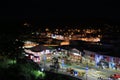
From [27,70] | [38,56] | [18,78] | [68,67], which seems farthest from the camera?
[38,56]

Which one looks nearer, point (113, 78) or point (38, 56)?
point (113, 78)

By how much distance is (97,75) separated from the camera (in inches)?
575

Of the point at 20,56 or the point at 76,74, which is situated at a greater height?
the point at 20,56

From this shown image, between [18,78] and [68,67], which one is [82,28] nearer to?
[68,67]

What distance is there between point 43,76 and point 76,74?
7.07 feet

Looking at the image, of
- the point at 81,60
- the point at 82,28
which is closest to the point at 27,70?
the point at 81,60

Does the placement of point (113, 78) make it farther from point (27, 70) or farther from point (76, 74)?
point (27, 70)

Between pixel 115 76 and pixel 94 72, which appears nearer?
pixel 115 76

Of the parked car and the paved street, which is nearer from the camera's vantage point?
the parked car

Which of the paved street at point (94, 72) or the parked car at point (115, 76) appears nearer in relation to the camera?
the parked car at point (115, 76)

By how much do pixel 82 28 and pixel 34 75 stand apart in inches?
1719

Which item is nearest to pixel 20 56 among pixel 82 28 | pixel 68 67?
pixel 68 67

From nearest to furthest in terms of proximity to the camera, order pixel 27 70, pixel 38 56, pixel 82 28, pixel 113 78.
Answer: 1. pixel 27 70
2. pixel 113 78
3. pixel 38 56
4. pixel 82 28

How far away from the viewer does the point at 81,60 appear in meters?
16.0
